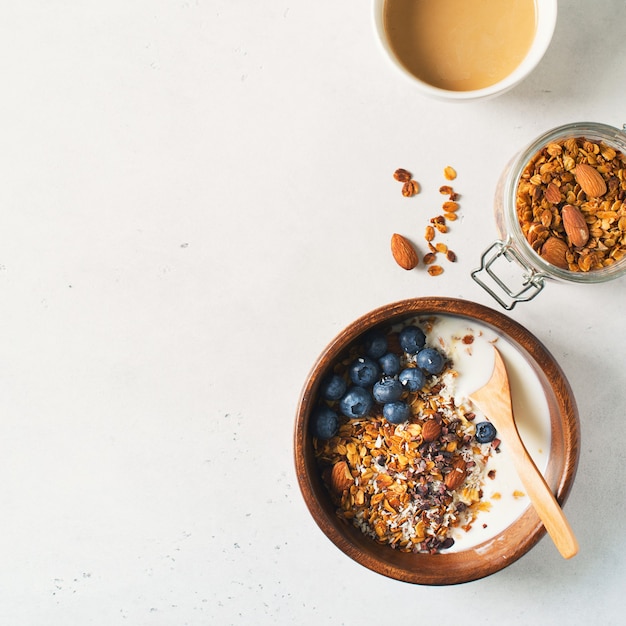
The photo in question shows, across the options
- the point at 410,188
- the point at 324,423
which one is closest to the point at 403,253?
the point at 410,188

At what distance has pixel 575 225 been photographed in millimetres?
1037

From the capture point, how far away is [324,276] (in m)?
1.18

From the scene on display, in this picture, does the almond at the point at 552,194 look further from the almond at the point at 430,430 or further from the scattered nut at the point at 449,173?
the almond at the point at 430,430

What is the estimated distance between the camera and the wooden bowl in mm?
1046

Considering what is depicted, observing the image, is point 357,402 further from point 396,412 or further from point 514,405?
point 514,405

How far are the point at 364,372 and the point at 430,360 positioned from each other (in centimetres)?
11

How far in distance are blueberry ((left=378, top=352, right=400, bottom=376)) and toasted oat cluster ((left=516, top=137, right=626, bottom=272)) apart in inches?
11.2

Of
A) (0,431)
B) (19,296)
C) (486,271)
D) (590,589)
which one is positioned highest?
(19,296)

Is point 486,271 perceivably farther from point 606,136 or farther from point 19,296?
point 19,296


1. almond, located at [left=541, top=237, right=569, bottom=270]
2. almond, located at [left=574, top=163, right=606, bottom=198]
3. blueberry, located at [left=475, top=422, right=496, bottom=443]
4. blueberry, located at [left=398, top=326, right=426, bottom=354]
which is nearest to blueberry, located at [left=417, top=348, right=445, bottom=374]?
blueberry, located at [left=398, top=326, right=426, bottom=354]

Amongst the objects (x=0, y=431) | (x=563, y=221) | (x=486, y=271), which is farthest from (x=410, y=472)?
(x=0, y=431)

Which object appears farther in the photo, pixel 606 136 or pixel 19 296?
pixel 19 296

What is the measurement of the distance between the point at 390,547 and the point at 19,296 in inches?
31.6

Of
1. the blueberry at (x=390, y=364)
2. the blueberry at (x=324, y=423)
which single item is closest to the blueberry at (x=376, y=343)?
the blueberry at (x=390, y=364)
